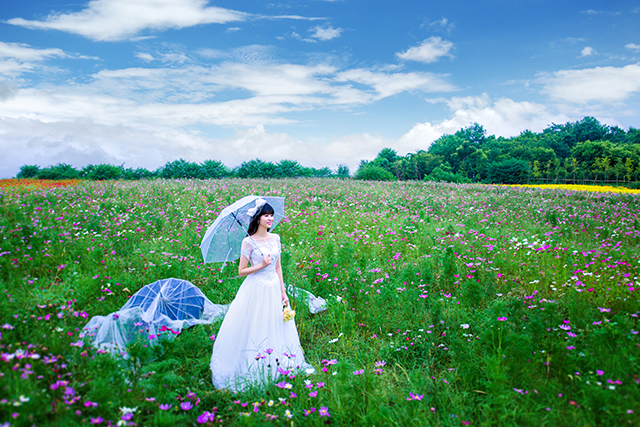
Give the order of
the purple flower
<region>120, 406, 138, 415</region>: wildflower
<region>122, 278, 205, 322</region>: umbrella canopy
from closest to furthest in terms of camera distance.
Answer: <region>120, 406, 138, 415</region>: wildflower < the purple flower < <region>122, 278, 205, 322</region>: umbrella canopy

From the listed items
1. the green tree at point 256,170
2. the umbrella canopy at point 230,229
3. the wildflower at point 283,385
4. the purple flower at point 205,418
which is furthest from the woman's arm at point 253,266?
the green tree at point 256,170

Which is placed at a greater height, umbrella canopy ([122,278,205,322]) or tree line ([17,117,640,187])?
tree line ([17,117,640,187])

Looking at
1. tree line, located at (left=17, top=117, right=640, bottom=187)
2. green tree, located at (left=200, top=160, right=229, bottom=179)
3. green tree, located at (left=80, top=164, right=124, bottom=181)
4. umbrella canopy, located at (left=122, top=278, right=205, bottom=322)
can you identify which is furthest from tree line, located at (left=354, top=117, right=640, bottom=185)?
umbrella canopy, located at (left=122, top=278, right=205, bottom=322)

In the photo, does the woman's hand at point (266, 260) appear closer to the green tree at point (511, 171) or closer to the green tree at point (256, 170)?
the green tree at point (256, 170)

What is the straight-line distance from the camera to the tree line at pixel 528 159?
40.4 meters

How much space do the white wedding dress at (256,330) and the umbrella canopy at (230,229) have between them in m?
0.46

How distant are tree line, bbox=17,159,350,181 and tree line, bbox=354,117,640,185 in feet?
30.0

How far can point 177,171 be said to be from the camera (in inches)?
996

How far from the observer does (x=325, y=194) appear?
13.9 m

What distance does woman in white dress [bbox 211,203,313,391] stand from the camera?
3.57 meters

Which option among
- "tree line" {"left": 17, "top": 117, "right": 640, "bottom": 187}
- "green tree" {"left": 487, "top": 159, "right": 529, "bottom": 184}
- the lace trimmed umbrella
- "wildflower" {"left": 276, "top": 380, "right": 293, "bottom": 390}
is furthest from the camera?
"green tree" {"left": 487, "top": 159, "right": 529, "bottom": 184}

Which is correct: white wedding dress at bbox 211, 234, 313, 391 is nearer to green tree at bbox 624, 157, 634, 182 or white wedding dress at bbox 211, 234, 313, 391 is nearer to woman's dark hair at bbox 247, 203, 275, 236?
woman's dark hair at bbox 247, 203, 275, 236

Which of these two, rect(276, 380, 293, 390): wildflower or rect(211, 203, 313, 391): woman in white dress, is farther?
rect(211, 203, 313, 391): woman in white dress

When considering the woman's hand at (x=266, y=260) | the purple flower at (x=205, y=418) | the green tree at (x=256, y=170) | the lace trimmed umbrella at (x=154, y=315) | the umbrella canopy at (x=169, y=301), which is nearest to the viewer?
the purple flower at (x=205, y=418)
